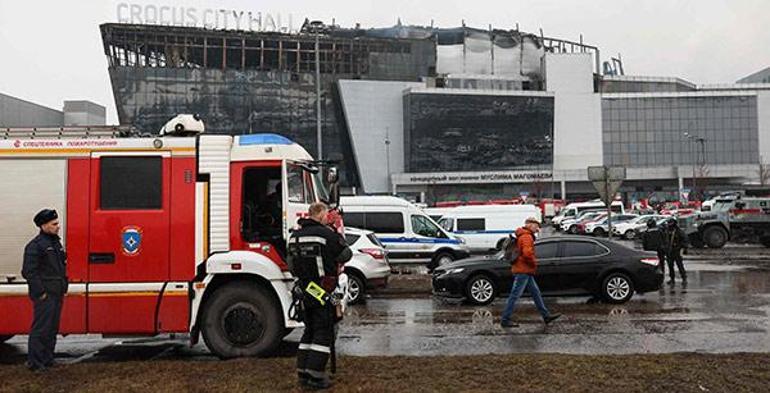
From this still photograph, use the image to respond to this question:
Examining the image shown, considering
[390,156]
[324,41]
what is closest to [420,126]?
[390,156]

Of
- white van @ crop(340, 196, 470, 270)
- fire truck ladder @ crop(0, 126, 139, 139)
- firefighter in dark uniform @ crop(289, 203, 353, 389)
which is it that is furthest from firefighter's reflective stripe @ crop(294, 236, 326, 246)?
white van @ crop(340, 196, 470, 270)

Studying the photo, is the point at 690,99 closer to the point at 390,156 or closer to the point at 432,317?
the point at 390,156

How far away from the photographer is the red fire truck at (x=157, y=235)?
8188 millimetres

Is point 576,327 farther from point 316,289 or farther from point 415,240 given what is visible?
point 415,240

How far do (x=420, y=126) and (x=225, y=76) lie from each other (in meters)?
25.6

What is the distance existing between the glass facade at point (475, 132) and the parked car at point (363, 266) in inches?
2949

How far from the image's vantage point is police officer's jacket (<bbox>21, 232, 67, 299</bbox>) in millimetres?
7352

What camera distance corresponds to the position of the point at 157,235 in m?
8.23

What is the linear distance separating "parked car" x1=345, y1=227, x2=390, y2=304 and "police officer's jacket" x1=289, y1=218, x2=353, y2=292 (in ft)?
24.0

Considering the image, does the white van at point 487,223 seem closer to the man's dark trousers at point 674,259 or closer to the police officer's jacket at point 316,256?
the man's dark trousers at point 674,259

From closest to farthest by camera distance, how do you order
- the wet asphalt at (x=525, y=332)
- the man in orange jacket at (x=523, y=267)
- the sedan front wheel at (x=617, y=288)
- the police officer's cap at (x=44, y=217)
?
the police officer's cap at (x=44, y=217) → the wet asphalt at (x=525, y=332) → the man in orange jacket at (x=523, y=267) → the sedan front wheel at (x=617, y=288)

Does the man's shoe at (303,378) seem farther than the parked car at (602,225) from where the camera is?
No

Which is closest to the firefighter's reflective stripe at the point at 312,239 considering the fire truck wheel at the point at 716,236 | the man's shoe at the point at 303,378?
the man's shoe at the point at 303,378

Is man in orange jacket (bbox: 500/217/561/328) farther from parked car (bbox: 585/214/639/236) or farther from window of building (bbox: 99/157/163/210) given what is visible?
parked car (bbox: 585/214/639/236)
